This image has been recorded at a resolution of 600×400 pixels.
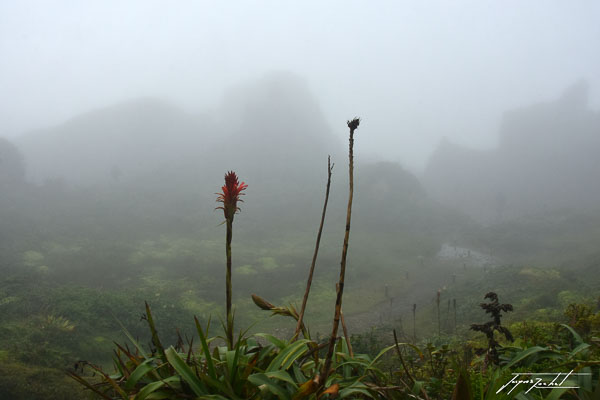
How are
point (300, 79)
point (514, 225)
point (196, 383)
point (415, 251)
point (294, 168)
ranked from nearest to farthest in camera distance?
point (196, 383), point (415, 251), point (514, 225), point (294, 168), point (300, 79)

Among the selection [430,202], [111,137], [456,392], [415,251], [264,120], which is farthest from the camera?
[264,120]

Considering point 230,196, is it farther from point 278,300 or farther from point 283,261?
point 283,261

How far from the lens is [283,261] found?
2825cm

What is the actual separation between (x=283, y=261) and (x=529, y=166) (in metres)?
73.2

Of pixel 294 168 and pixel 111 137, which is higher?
pixel 111 137

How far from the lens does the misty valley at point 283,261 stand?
6.86 ft

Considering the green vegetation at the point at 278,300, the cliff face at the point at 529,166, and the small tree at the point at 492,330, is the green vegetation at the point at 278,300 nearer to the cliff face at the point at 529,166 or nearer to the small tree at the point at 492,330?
the small tree at the point at 492,330

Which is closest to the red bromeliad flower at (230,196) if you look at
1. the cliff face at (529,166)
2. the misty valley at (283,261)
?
the misty valley at (283,261)

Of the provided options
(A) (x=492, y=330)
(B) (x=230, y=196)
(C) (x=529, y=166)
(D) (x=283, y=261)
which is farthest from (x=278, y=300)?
(C) (x=529, y=166)

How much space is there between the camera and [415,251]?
32.9 m

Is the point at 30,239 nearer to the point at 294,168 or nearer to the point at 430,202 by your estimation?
the point at 294,168

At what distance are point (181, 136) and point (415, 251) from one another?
56.9 meters

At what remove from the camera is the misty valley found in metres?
2.09

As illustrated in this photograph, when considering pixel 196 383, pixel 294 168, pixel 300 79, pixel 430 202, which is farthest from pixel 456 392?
pixel 300 79
